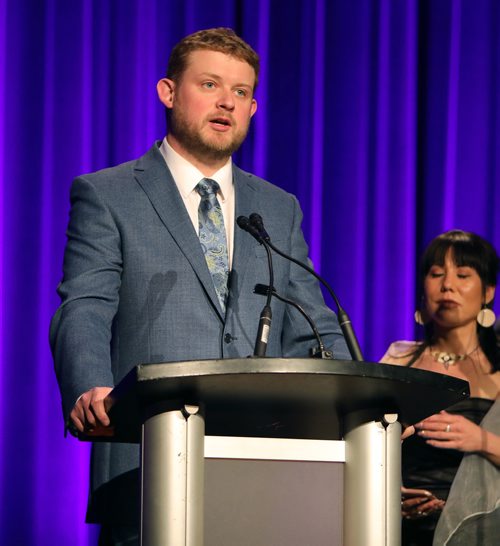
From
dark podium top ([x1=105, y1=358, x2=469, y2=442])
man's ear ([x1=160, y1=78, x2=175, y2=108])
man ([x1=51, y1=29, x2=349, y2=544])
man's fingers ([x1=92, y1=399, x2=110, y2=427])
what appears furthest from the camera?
man's ear ([x1=160, y1=78, x2=175, y2=108])

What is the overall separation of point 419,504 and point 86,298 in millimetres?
1262

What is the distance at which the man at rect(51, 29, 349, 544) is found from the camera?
6.46 feet

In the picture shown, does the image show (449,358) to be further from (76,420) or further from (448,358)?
(76,420)

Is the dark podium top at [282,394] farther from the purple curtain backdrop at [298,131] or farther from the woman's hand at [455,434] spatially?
the purple curtain backdrop at [298,131]

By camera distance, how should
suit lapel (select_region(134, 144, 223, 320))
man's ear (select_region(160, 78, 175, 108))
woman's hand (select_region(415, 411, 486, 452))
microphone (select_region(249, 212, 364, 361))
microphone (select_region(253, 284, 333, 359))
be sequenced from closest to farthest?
1. microphone (select_region(253, 284, 333, 359))
2. microphone (select_region(249, 212, 364, 361))
3. suit lapel (select_region(134, 144, 223, 320))
4. man's ear (select_region(160, 78, 175, 108))
5. woman's hand (select_region(415, 411, 486, 452))

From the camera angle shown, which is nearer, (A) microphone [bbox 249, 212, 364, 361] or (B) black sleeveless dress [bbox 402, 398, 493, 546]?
(A) microphone [bbox 249, 212, 364, 361]

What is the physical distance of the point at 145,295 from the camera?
2.07 meters

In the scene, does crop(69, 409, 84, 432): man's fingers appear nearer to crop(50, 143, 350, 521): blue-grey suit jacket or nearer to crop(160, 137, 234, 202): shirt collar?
crop(50, 143, 350, 521): blue-grey suit jacket

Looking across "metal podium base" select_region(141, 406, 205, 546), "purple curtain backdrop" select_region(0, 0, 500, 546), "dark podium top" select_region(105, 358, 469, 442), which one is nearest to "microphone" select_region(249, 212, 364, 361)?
"dark podium top" select_region(105, 358, 469, 442)

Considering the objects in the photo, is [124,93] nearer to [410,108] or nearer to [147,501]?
[410,108]

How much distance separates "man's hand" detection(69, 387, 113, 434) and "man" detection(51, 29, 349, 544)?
20 centimetres

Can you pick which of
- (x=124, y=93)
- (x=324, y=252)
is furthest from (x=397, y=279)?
(x=124, y=93)

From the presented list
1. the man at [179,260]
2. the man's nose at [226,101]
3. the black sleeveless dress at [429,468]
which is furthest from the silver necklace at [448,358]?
the man's nose at [226,101]

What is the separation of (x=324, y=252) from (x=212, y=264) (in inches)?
70.1
